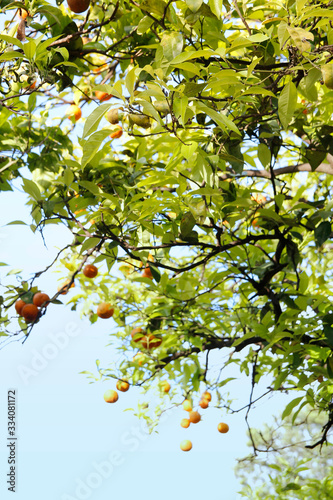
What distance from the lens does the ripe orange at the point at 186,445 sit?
309cm

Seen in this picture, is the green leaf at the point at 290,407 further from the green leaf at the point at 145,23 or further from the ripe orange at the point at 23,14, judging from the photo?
the ripe orange at the point at 23,14

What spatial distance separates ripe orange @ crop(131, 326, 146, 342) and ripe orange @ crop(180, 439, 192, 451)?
0.81 meters

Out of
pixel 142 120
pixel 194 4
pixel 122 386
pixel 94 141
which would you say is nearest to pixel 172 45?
pixel 194 4

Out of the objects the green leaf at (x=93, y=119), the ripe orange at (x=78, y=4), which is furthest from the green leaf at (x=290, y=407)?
the ripe orange at (x=78, y=4)

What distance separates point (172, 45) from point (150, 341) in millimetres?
1836

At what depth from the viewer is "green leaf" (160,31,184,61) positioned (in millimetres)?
1030

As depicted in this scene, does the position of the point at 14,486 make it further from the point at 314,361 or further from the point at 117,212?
the point at 117,212

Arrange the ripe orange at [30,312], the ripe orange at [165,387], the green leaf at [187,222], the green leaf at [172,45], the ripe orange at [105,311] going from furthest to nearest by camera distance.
→ the ripe orange at [165,387] → the ripe orange at [105,311] → the ripe orange at [30,312] → the green leaf at [187,222] → the green leaf at [172,45]

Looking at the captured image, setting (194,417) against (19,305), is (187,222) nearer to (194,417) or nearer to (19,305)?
(19,305)

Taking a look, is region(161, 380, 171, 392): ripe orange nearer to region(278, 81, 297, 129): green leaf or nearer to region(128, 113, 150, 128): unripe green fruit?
region(128, 113, 150, 128): unripe green fruit

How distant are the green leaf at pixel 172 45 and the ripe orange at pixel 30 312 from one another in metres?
1.27

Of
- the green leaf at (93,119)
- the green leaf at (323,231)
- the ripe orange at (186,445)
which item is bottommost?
the green leaf at (93,119)

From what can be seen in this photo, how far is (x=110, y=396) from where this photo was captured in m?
2.83

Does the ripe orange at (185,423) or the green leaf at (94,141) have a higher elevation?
the ripe orange at (185,423)
